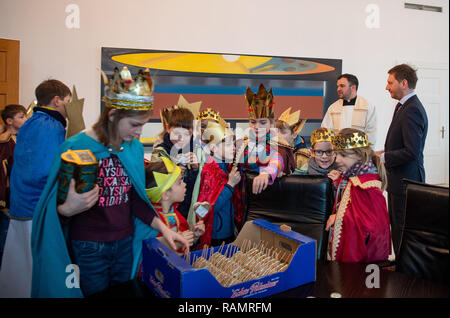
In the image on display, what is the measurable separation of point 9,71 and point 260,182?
11.9 feet

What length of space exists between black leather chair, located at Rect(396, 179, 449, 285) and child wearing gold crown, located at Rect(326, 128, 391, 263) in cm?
28

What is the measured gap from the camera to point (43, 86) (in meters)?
2.37

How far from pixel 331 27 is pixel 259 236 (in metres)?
4.65

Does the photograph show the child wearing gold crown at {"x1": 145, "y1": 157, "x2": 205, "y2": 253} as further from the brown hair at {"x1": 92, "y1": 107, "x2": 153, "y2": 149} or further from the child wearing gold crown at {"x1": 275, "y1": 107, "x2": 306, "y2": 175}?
the child wearing gold crown at {"x1": 275, "y1": 107, "x2": 306, "y2": 175}

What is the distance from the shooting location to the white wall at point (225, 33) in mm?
4496

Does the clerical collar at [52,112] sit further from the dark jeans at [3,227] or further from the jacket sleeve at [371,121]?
the jacket sleeve at [371,121]

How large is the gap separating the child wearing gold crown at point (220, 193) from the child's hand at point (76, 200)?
37.2 inches

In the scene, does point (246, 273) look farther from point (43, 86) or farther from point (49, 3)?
point (49, 3)

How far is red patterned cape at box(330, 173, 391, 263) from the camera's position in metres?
1.95

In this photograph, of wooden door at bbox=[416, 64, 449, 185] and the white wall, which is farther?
wooden door at bbox=[416, 64, 449, 185]

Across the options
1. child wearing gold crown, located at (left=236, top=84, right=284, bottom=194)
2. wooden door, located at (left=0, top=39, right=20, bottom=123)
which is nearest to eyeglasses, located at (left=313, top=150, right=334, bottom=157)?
child wearing gold crown, located at (left=236, top=84, right=284, bottom=194)

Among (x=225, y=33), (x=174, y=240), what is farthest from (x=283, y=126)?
(x=225, y=33)

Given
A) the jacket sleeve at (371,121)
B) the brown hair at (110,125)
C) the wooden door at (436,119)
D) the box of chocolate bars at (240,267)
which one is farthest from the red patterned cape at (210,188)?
the wooden door at (436,119)
